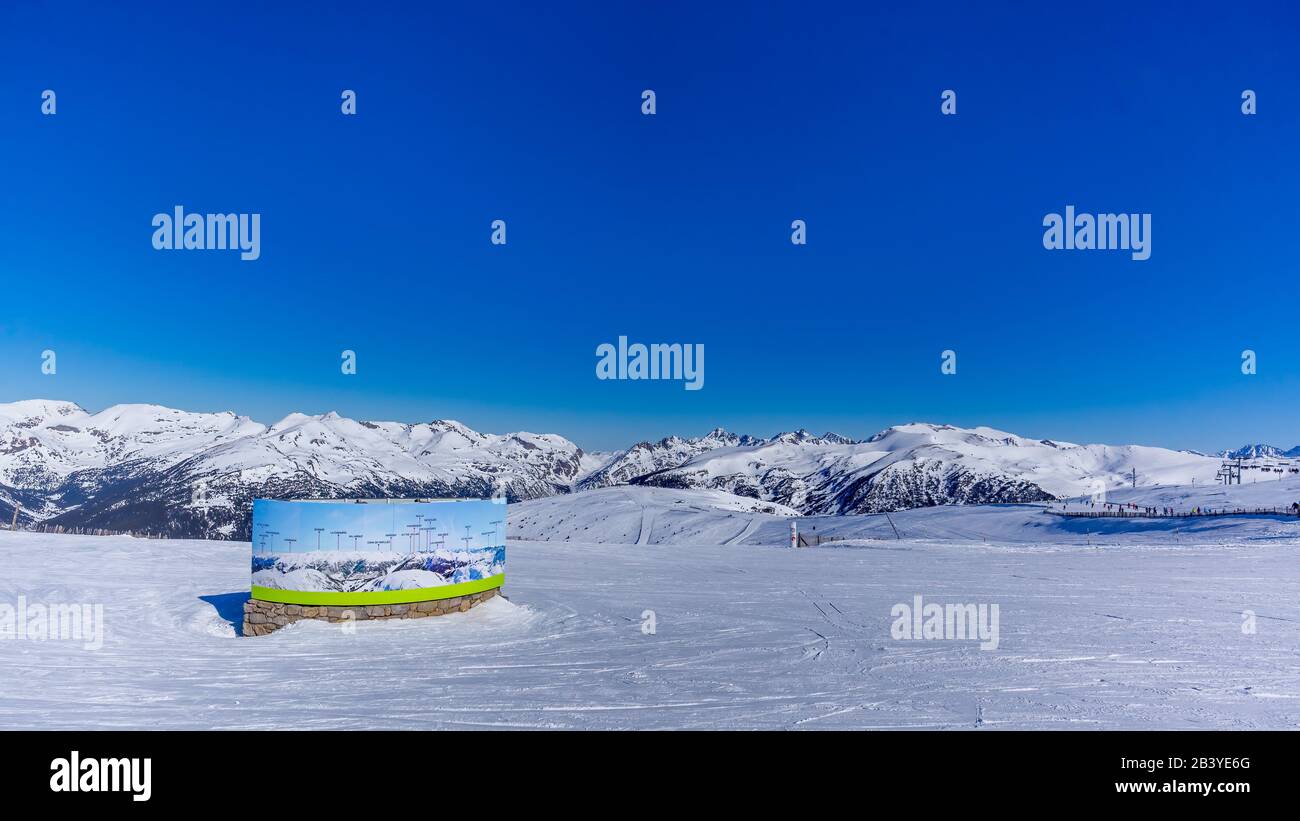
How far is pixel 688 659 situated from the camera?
14773mm

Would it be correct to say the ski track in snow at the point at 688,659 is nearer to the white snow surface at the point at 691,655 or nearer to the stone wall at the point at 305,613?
the white snow surface at the point at 691,655

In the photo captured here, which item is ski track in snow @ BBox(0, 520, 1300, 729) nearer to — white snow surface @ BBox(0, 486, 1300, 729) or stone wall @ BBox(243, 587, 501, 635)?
white snow surface @ BBox(0, 486, 1300, 729)

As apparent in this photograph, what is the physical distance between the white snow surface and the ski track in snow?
73 millimetres

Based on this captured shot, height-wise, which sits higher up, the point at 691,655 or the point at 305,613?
the point at 305,613

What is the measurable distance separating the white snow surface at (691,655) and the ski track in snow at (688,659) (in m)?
0.07

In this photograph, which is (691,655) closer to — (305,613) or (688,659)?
(688,659)

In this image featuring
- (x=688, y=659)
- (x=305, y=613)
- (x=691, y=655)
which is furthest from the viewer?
(x=305, y=613)

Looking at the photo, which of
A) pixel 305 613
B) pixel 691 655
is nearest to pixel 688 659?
pixel 691 655

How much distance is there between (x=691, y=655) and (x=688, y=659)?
405 mm

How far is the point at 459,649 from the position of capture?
15977 mm
